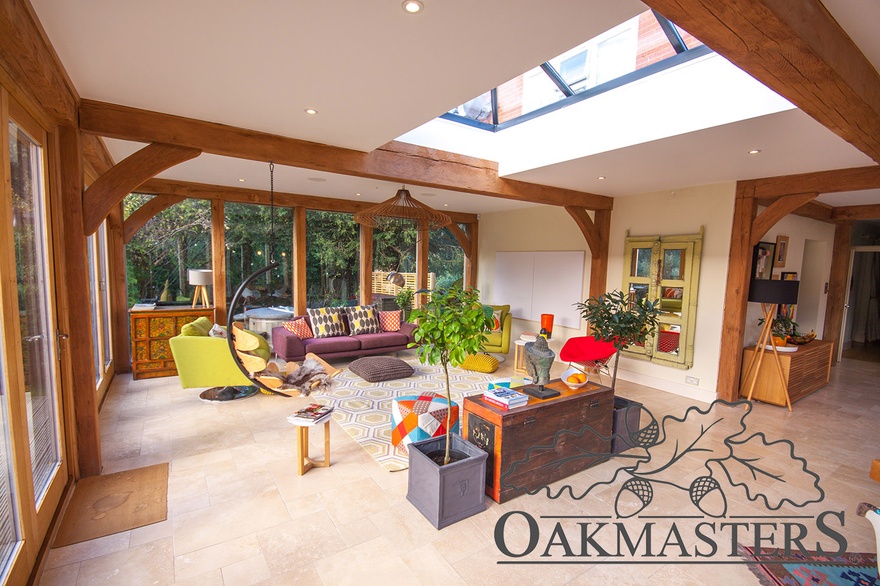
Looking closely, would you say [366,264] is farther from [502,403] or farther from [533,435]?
[533,435]

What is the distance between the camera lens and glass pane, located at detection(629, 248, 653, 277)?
5.64 meters

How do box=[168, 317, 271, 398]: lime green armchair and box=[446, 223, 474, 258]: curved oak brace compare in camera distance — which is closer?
box=[168, 317, 271, 398]: lime green armchair

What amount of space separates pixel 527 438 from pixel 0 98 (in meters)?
3.30

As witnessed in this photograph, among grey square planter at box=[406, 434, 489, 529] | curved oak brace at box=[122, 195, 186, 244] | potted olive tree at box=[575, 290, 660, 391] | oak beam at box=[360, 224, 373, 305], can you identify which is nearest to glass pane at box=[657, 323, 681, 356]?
potted olive tree at box=[575, 290, 660, 391]

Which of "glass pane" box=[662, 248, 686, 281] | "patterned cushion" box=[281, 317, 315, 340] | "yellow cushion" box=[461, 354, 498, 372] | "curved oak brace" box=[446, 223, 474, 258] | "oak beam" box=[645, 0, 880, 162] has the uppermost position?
"oak beam" box=[645, 0, 880, 162]

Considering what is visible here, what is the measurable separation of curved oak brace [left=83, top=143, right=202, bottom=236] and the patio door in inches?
11.5

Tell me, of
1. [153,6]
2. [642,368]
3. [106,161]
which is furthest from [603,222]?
[106,161]

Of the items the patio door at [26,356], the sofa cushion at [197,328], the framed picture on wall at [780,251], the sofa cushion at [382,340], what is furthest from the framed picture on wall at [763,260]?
the patio door at [26,356]

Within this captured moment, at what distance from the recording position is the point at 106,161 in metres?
4.23

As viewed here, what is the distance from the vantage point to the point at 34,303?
244 cm

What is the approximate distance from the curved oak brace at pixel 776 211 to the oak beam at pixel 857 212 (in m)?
2.49

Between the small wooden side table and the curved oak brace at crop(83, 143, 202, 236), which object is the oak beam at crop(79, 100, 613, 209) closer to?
the curved oak brace at crop(83, 143, 202, 236)

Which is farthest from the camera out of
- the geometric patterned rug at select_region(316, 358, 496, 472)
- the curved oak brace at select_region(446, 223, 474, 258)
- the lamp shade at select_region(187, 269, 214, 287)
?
the curved oak brace at select_region(446, 223, 474, 258)

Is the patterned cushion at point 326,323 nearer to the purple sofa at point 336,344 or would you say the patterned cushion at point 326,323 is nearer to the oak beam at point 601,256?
the purple sofa at point 336,344
